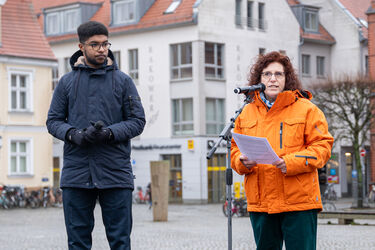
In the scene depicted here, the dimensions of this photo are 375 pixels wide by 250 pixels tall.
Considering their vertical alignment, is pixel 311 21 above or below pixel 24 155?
above

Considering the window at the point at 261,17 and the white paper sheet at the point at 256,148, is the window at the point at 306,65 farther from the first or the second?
the white paper sheet at the point at 256,148

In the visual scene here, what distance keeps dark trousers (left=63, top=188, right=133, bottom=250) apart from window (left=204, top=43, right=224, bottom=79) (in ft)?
134

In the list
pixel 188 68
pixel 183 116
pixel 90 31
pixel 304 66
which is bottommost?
pixel 90 31

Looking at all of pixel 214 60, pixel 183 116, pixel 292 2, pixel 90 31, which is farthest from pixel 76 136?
pixel 292 2

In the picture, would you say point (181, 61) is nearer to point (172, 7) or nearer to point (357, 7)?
point (172, 7)

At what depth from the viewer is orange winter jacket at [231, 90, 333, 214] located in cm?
651

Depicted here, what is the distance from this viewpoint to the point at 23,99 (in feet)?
135

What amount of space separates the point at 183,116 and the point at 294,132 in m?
41.1

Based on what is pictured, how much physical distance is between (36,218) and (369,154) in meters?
26.1

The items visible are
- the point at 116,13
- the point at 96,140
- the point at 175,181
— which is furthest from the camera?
the point at 116,13

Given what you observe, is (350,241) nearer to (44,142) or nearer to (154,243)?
(154,243)

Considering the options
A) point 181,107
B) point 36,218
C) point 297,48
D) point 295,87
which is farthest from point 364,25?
point 295,87

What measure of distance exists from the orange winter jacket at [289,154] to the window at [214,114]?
1611 inches

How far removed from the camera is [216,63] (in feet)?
158
